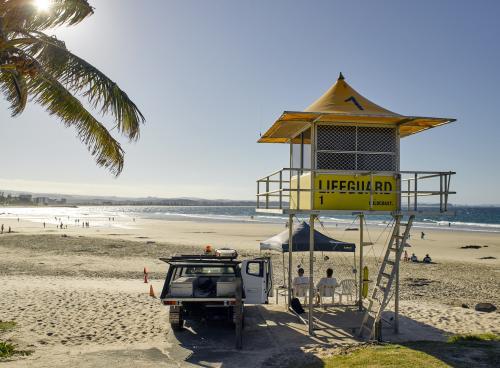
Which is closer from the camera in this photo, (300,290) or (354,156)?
(354,156)

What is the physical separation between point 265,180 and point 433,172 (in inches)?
183

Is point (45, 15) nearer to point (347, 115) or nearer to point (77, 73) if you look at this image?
point (77, 73)

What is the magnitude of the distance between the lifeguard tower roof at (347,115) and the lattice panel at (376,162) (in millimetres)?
866

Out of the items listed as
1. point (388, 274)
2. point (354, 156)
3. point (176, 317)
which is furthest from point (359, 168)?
point (176, 317)

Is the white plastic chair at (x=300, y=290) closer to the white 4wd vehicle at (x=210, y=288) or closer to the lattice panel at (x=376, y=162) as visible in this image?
the white 4wd vehicle at (x=210, y=288)

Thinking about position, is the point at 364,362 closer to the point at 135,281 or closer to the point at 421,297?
the point at 421,297

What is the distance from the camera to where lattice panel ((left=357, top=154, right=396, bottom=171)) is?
1170cm

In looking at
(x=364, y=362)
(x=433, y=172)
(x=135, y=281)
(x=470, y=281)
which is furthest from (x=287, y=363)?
(x=470, y=281)

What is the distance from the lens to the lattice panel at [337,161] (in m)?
11.5

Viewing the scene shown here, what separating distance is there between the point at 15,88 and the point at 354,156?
8.40 m

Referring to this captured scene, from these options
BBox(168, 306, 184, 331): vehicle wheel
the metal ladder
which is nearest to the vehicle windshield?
BBox(168, 306, 184, 331): vehicle wheel

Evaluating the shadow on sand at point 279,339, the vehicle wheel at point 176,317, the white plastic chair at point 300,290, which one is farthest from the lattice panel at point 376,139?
the vehicle wheel at point 176,317

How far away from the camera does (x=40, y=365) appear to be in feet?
30.3

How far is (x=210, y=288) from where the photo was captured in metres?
12.3
